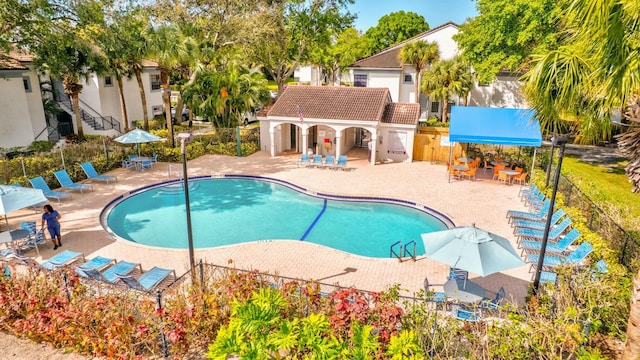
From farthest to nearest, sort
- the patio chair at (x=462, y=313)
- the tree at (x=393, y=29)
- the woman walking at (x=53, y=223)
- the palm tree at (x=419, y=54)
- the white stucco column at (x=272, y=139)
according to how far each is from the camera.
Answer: the tree at (x=393, y=29), the palm tree at (x=419, y=54), the white stucco column at (x=272, y=139), the woman walking at (x=53, y=223), the patio chair at (x=462, y=313)

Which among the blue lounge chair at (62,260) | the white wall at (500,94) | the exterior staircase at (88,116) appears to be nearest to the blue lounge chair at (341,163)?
the blue lounge chair at (62,260)

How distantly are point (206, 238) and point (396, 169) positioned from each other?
13.1 meters

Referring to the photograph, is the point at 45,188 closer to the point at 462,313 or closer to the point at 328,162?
the point at 328,162

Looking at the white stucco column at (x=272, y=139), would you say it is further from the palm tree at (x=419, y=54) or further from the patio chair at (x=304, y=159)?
the palm tree at (x=419, y=54)

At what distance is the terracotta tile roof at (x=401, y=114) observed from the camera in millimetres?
26234

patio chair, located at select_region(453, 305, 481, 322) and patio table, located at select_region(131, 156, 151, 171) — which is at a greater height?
patio table, located at select_region(131, 156, 151, 171)

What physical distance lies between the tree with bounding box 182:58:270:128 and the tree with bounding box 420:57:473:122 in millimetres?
14272

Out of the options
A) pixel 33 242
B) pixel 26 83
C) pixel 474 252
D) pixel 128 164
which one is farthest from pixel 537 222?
pixel 26 83

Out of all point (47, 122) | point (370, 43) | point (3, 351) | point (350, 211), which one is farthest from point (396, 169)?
point (370, 43)

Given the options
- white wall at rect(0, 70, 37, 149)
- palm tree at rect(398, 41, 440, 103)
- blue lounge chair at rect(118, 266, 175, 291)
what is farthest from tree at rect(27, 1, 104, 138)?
palm tree at rect(398, 41, 440, 103)

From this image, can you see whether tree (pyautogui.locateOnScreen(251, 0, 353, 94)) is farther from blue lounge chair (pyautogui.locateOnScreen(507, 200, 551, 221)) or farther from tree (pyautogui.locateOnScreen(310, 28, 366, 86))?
blue lounge chair (pyautogui.locateOnScreen(507, 200, 551, 221))

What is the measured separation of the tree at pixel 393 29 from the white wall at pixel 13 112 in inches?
2198

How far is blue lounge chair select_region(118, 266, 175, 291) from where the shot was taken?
37.8 ft

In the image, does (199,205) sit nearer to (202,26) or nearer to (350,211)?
(350,211)
